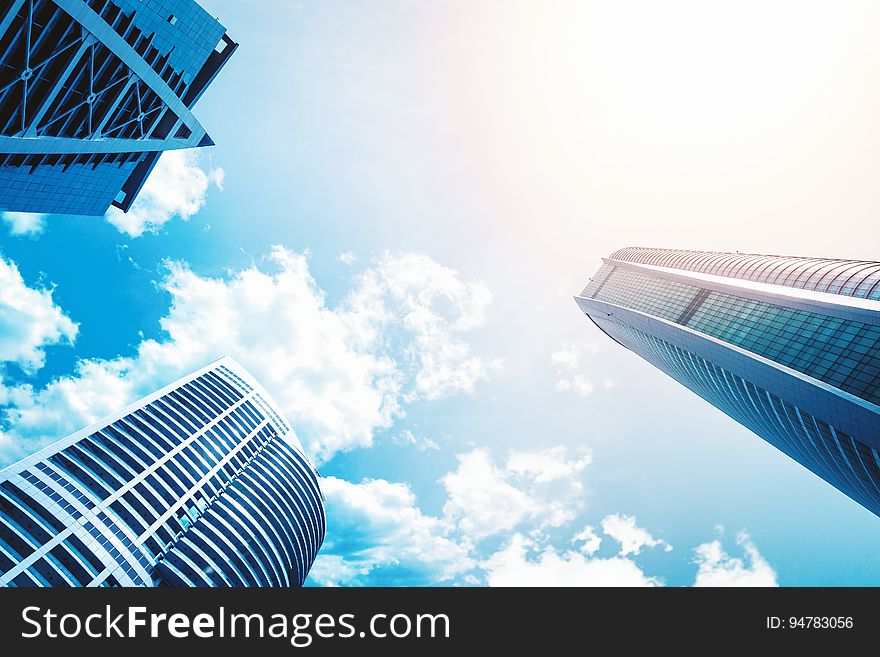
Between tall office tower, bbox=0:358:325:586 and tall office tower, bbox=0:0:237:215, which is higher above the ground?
tall office tower, bbox=0:0:237:215

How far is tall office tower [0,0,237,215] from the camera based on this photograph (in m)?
24.3

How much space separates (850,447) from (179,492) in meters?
89.6

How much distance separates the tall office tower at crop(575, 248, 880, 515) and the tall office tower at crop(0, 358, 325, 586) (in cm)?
7901

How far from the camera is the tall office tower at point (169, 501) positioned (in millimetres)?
42250

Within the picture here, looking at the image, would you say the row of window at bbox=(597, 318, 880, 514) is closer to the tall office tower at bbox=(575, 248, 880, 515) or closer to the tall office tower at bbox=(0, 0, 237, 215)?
the tall office tower at bbox=(575, 248, 880, 515)

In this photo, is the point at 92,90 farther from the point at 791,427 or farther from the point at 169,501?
the point at 791,427

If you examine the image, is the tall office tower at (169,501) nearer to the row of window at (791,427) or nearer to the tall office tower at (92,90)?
the tall office tower at (92,90)

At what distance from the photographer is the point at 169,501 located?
5672cm

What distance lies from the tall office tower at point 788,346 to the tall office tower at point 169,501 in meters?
79.0

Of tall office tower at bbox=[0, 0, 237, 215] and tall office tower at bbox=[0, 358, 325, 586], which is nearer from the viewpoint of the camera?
tall office tower at bbox=[0, 0, 237, 215]

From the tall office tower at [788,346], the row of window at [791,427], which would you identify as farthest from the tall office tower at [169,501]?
the row of window at [791,427]

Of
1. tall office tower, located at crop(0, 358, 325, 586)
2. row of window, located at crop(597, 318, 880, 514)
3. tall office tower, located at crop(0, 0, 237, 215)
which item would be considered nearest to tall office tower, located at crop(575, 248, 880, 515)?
row of window, located at crop(597, 318, 880, 514)

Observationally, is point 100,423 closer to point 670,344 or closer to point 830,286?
point 670,344
